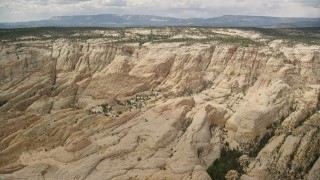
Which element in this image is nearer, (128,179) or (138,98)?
(128,179)

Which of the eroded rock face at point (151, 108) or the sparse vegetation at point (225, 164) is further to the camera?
the sparse vegetation at point (225, 164)

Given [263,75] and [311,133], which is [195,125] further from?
[263,75]

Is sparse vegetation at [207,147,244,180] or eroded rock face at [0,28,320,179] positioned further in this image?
sparse vegetation at [207,147,244,180]

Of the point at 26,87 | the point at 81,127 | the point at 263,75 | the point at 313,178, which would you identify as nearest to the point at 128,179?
the point at 81,127

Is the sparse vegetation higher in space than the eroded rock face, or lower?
lower

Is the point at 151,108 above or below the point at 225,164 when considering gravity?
above

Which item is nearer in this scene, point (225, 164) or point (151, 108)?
point (225, 164)

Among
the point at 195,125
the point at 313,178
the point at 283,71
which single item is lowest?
the point at 313,178

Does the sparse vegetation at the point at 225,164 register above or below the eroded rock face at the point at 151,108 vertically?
below
